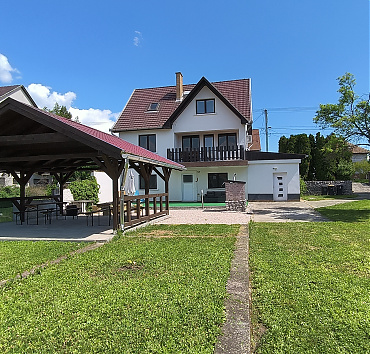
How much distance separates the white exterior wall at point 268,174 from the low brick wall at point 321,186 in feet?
22.4

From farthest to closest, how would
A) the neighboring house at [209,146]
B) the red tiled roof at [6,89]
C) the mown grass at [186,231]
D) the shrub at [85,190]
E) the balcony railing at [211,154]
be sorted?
the red tiled roof at [6,89] → the neighboring house at [209,146] → the balcony railing at [211,154] → the shrub at [85,190] → the mown grass at [186,231]

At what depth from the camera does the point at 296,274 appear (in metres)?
4.82

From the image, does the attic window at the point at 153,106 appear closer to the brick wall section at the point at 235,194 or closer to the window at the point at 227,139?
the window at the point at 227,139

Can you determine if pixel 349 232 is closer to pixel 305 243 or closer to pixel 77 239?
pixel 305 243

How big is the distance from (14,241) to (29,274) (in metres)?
3.79

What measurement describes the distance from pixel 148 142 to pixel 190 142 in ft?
11.0

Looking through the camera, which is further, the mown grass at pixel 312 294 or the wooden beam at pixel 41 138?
the wooden beam at pixel 41 138

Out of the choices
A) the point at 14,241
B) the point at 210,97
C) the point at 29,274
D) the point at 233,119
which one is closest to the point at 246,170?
the point at 233,119

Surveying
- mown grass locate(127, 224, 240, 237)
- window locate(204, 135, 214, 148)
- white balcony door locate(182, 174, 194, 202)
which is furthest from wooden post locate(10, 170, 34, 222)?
window locate(204, 135, 214, 148)

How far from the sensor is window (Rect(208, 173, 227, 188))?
22.3 meters

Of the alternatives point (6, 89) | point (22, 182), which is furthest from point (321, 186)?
point (6, 89)

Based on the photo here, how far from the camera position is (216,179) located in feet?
73.7

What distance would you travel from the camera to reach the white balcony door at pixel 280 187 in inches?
846

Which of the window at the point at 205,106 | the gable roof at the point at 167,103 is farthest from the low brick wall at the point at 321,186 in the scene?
the window at the point at 205,106
